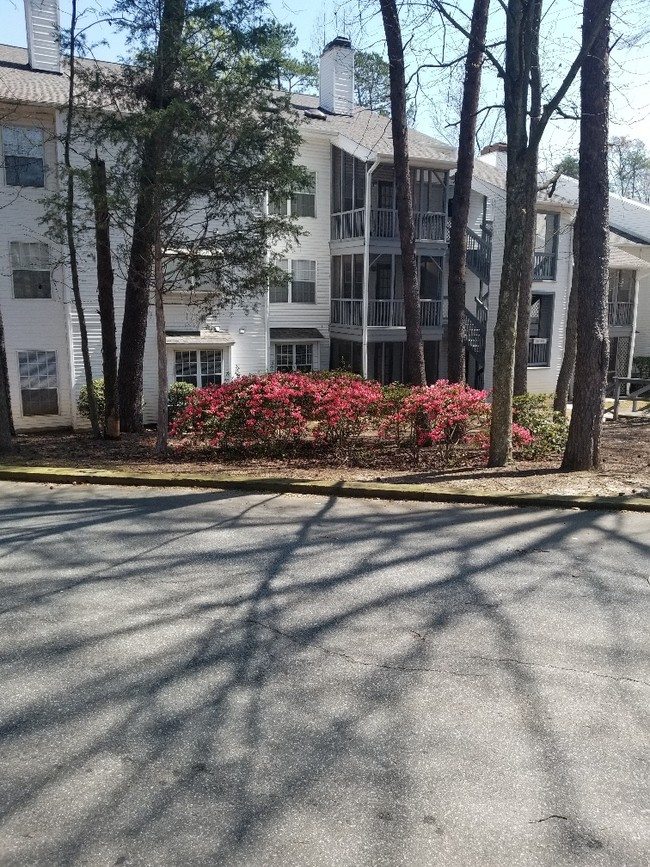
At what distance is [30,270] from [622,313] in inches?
897

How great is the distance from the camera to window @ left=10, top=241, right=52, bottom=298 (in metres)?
18.4

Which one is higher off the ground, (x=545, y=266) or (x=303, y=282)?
(x=545, y=266)

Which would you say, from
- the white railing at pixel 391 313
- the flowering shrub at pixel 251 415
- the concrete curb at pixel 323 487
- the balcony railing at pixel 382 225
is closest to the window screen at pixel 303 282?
the balcony railing at pixel 382 225

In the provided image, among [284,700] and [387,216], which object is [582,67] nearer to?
[284,700]

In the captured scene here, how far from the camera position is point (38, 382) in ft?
63.0

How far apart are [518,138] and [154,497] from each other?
22.7ft

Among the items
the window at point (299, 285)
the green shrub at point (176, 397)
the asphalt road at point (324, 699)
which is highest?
the window at point (299, 285)

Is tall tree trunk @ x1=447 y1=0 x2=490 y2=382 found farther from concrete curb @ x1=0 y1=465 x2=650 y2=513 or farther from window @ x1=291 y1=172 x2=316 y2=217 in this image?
window @ x1=291 y1=172 x2=316 y2=217

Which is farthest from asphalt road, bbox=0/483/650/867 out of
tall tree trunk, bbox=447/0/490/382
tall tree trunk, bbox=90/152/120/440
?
tall tree trunk, bbox=447/0/490/382

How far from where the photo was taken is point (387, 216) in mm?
22250

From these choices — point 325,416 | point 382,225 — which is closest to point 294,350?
point 382,225

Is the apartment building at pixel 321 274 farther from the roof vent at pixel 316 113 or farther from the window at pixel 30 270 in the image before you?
the roof vent at pixel 316 113

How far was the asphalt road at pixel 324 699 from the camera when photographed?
10.3ft

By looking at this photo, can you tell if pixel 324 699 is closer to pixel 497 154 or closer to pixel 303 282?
pixel 303 282
